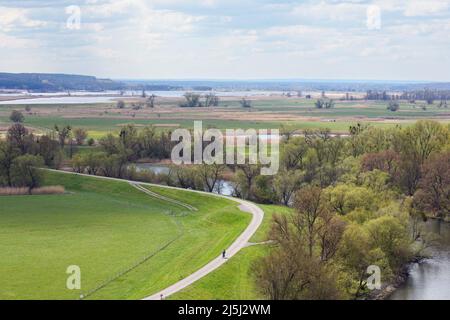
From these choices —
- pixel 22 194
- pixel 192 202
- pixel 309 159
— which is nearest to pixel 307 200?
pixel 192 202

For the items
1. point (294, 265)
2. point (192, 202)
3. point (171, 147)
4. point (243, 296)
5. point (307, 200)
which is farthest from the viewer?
point (171, 147)

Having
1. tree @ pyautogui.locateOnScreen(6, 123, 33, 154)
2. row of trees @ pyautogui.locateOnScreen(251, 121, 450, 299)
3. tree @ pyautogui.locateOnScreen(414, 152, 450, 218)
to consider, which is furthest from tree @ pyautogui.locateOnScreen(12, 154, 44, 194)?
tree @ pyautogui.locateOnScreen(414, 152, 450, 218)

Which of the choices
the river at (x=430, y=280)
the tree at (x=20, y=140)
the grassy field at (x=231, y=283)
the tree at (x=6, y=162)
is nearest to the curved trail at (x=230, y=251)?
the grassy field at (x=231, y=283)

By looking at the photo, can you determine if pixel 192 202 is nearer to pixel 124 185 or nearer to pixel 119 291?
pixel 124 185

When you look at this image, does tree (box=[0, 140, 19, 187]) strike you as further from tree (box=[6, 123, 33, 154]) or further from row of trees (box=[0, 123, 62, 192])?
tree (box=[6, 123, 33, 154])

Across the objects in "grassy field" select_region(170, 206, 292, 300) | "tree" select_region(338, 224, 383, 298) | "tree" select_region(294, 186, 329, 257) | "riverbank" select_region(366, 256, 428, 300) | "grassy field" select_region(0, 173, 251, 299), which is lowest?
"riverbank" select_region(366, 256, 428, 300)

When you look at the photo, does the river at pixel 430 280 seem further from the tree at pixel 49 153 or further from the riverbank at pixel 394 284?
the tree at pixel 49 153
